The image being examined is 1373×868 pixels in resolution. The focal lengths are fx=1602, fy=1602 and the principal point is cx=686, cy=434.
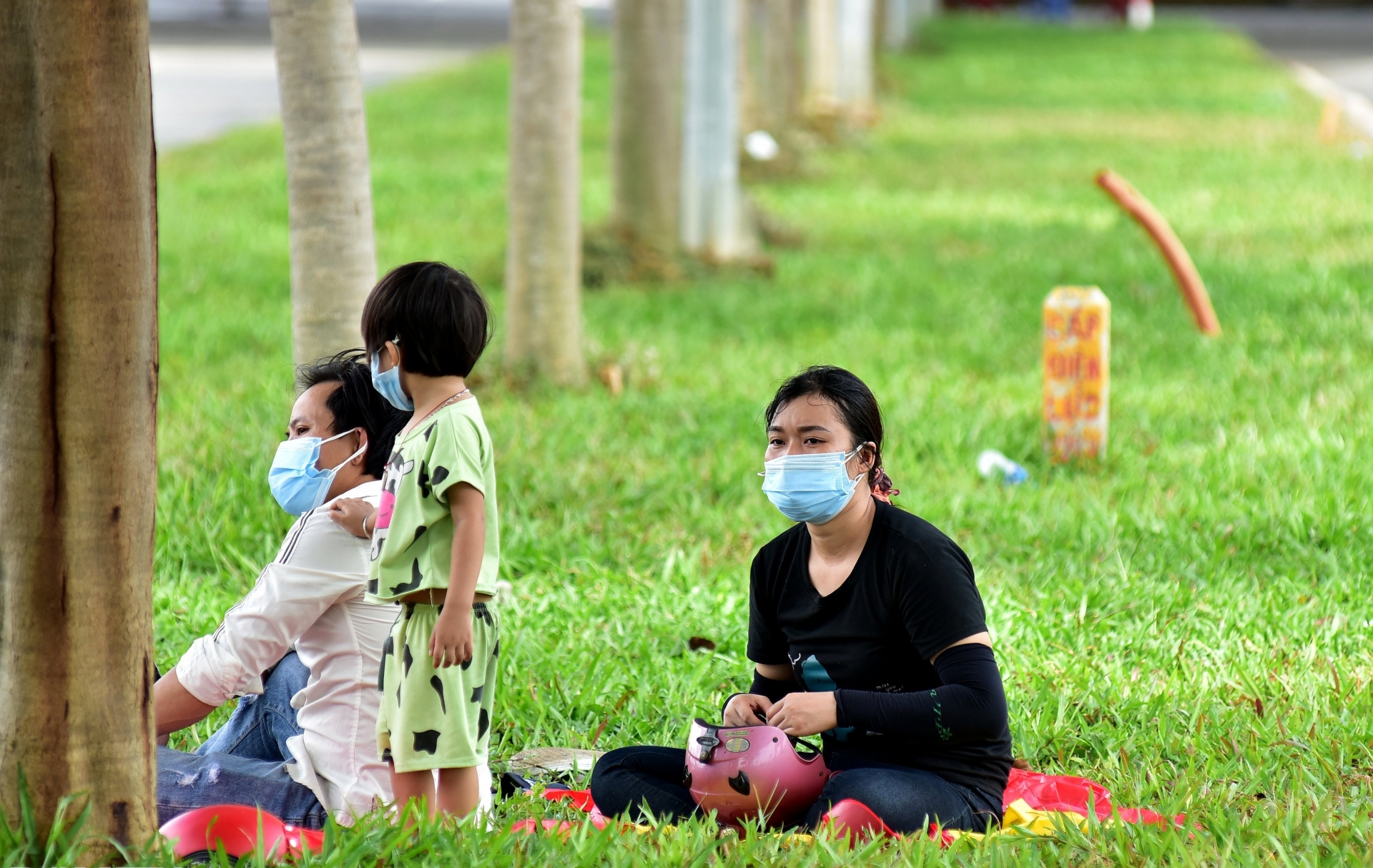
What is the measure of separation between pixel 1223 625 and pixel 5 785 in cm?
316

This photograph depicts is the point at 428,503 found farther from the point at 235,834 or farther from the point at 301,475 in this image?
the point at 235,834

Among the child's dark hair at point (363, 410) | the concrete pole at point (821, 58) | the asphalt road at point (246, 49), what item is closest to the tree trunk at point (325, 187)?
the child's dark hair at point (363, 410)

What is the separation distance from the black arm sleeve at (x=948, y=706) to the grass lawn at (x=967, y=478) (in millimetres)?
214

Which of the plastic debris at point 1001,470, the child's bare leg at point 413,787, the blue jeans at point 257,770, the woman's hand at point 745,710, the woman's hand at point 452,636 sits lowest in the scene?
the plastic debris at point 1001,470

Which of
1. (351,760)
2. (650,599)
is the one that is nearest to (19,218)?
(351,760)

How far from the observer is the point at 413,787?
2947 mm

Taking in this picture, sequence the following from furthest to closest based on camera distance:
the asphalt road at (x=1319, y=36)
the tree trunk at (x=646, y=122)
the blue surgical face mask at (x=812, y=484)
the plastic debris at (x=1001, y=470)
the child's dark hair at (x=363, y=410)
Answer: the asphalt road at (x=1319, y=36) → the tree trunk at (x=646, y=122) → the plastic debris at (x=1001, y=470) → the child's dark hair at (x=363, y=410) → the blue surgical face mask at (x=812, y=484)

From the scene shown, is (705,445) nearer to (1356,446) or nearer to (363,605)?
(1356,446)

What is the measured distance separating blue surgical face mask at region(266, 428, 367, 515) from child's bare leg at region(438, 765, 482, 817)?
2.10ft

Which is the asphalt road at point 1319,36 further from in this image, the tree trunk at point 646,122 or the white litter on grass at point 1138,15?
the tree trunk at point 646,122

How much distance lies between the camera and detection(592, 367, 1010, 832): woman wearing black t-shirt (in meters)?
2.99

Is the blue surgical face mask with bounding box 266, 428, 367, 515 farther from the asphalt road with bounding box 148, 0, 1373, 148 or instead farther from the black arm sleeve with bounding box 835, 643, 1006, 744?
the asphalt road with bounding box 148, 0, 1373, 148

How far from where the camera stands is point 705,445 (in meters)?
6.30

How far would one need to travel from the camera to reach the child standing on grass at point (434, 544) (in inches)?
113
